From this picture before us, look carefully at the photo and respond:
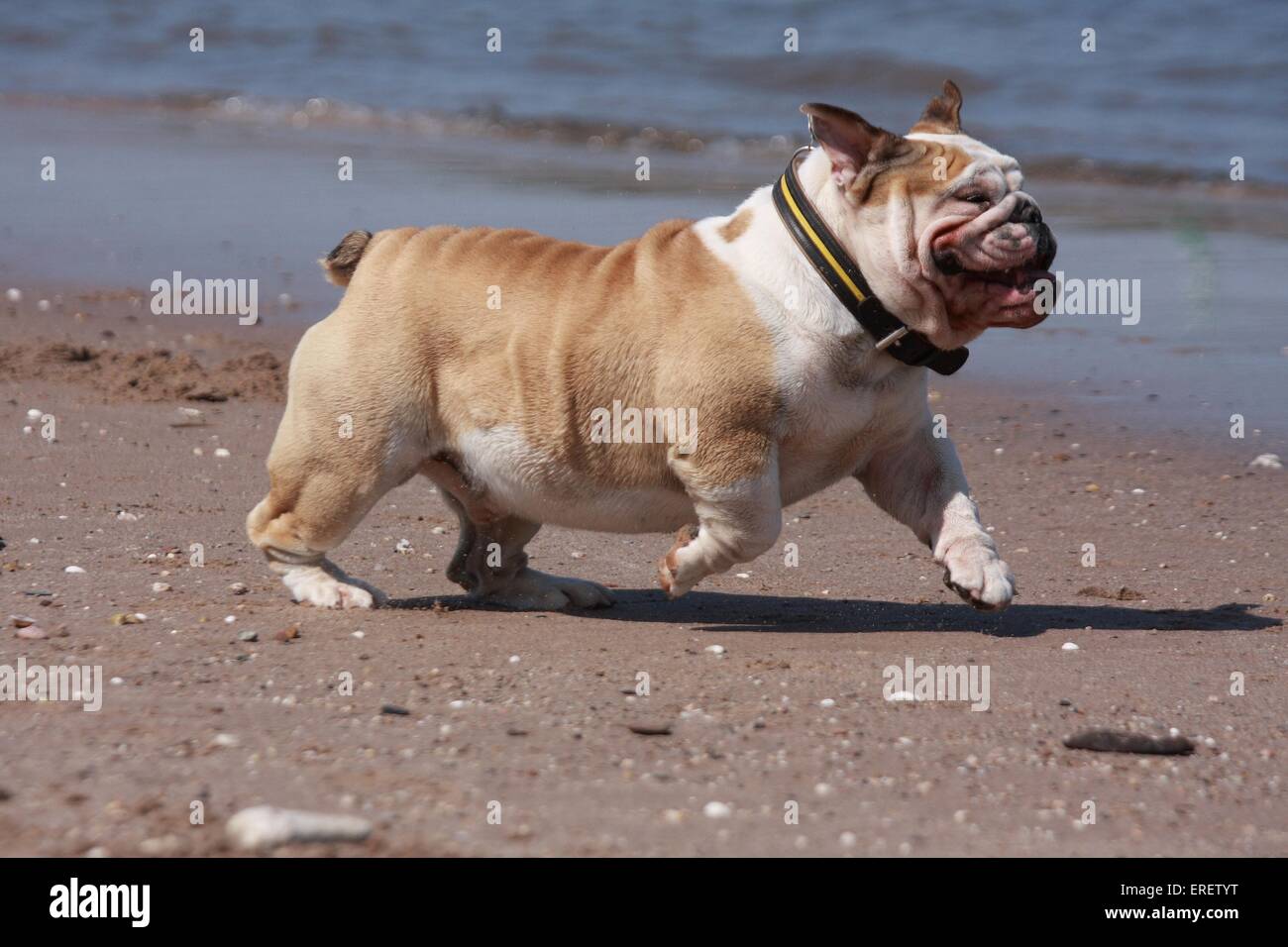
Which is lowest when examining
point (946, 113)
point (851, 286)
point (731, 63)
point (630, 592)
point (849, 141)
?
point (630, 592)

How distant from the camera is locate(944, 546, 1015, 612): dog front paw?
219 inches

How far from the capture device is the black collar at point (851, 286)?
5.39 meters

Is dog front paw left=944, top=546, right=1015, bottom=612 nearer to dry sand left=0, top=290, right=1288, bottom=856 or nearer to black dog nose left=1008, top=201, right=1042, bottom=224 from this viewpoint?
dry sand left=0, top=290, right=1288, bottom=856

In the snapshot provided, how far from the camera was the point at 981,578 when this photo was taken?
18.2 ft

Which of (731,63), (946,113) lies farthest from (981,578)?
(731,63)

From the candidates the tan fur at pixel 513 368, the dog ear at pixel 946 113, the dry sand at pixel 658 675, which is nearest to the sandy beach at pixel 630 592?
the dry sand at pixel 658 675

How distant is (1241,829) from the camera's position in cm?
413

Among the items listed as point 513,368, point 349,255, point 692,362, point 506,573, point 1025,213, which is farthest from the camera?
point 506,573

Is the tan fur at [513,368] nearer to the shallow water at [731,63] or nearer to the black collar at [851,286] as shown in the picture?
the black collar at [851,286]

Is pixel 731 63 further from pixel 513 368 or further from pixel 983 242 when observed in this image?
pixel 983 242

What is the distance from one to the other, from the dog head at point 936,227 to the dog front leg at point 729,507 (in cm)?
65

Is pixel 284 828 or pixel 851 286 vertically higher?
pixel 851 286

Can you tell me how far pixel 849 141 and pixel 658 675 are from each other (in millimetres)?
1718
